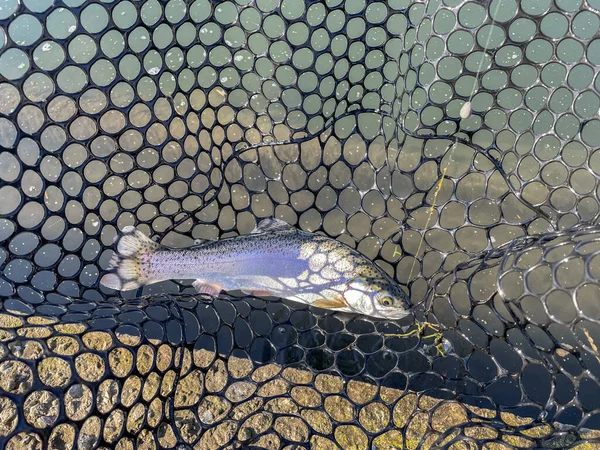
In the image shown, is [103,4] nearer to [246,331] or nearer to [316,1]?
[316,1]

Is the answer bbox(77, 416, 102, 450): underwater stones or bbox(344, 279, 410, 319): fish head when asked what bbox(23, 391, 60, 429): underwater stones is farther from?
bbox(344, 279, 410, 319): fish head

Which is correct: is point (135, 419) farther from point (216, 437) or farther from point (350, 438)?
point (350, 438)

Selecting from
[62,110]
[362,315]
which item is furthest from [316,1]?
[62,110]

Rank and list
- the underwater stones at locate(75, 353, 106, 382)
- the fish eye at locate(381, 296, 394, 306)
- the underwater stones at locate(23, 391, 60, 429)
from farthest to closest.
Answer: the underwater stones at locate(75, 353, 106, 382), the fish eye at locate(381, 296, 394, 306), the underwater stones at locate(23, 391, 60, 429)

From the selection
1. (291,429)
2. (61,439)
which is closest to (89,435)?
(61,439)

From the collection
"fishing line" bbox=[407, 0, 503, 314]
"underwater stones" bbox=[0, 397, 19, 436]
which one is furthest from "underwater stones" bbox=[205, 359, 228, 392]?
"fishing line" bbox=[407, 0, 503, 314]

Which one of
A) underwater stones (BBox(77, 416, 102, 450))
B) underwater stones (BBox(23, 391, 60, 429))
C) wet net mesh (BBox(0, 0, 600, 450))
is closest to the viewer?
underwater stones (BBox(77, 416, 102, 450))
